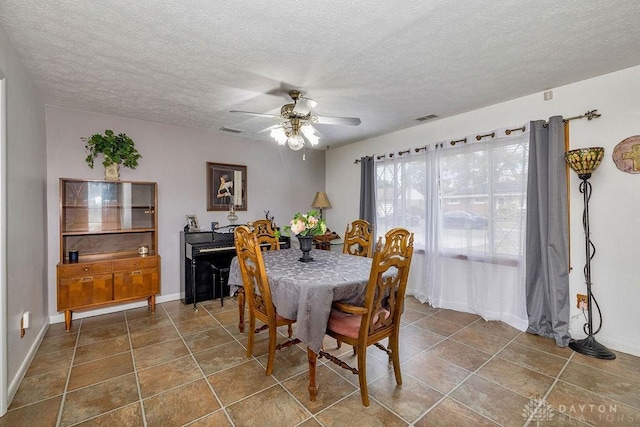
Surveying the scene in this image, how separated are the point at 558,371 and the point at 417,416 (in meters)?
1.32

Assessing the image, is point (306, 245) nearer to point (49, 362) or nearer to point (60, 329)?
point (49, 362)

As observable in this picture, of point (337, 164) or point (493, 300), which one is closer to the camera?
point (493, 300)

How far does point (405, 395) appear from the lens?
6.46ft

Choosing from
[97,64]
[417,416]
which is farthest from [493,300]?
[97,64]

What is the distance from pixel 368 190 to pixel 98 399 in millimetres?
3877

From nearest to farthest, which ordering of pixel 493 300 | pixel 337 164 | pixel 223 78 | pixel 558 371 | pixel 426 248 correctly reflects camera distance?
pixel 558 371 → pixel 223 78 → pixel 493 300 → pixel 426 248 → pixel 337 164

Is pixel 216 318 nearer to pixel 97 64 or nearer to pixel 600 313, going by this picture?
pixel 97 64

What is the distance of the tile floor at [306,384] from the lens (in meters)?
1.76

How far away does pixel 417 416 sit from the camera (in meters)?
1.77

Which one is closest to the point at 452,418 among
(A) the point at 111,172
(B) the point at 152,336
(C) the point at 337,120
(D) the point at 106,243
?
(C) the point at 337,120

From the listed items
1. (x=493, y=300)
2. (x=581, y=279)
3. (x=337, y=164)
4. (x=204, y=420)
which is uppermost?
(x=337, y=164)

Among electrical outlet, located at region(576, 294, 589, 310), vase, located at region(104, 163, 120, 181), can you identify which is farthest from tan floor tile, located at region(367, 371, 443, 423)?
vase, located at region(104, 163, 120, 181)

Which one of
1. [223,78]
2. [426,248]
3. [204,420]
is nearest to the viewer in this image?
[204,420]

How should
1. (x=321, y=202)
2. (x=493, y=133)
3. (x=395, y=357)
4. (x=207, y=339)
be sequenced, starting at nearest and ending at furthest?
(x=395, y=357)
(x=207, y=339)
(x=493, y=133)
(x=321, y=202)
